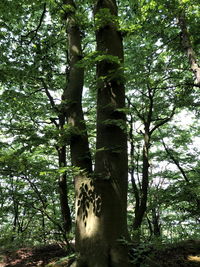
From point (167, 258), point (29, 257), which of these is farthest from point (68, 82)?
point (29, 257)

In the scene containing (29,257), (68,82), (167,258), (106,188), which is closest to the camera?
(106,188)

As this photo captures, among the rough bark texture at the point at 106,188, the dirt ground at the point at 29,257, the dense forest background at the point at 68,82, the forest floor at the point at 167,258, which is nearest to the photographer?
the rough bark texture at the point at 106,188

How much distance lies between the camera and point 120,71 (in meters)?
2.79

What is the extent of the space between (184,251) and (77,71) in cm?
392

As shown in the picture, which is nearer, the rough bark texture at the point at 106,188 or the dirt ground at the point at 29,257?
the rough bark texture at the point at 106,188

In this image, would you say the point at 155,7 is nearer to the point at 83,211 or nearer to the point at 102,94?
the point at 102,94

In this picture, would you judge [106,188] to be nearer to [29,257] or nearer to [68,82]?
[68,82]

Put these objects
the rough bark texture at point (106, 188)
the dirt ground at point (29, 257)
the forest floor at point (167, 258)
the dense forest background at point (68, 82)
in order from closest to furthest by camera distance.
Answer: the rough bark texture at point (106, 188) < the forest floor at point (167, 258) < the dense forest background at point (68, 82) < the dirt ground at point (29, 257)

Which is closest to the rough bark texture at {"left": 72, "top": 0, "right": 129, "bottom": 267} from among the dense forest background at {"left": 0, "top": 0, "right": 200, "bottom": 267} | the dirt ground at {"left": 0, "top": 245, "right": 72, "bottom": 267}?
the dense forest background at {"left": 0, "top": 0, "right": 200, "bottom": 267}

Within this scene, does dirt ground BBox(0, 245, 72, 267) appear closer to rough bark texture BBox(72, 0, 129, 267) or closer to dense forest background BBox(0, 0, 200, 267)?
dense forest background BBox(0, 0, 200, 267)

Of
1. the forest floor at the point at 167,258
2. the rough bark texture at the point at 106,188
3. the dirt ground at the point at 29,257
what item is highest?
the rough bark texture at the point at 106,188

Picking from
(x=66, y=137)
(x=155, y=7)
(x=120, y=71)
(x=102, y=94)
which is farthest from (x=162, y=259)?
(x=155, y=7)

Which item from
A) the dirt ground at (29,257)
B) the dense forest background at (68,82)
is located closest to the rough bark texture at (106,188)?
the dense forest background at (68,82)

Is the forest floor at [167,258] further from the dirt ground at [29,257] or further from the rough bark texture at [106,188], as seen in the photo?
the rough bark texture at [106,188]
